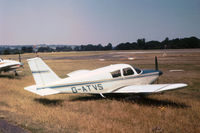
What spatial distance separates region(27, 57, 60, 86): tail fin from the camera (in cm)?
871

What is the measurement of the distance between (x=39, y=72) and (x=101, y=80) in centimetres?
279

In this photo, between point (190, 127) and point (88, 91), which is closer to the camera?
point (190, 127)

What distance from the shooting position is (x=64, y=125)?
6508mm

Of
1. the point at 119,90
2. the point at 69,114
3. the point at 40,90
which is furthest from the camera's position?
the point at 119,90

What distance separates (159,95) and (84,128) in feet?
19.0

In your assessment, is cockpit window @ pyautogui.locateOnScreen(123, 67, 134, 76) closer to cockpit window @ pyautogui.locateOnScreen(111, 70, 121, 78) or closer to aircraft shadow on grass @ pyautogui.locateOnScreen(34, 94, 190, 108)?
cockpit window @ pyautogui.locateOnScreen(111, 70, 121, 78)

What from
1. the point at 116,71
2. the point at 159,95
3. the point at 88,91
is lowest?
the point at 159,95

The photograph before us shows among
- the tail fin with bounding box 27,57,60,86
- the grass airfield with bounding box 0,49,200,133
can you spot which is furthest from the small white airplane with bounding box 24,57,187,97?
the grass airfield with bounding box 0,49,200,133

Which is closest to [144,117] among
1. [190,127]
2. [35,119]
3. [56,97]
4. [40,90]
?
[190,127]

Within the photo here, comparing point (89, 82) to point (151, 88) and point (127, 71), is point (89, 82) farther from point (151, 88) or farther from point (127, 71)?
point (151, 88)

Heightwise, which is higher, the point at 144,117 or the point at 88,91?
the point at 88,91

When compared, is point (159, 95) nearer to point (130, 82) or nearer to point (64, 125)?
point (130, 82)

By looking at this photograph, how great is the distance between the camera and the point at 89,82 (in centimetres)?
895

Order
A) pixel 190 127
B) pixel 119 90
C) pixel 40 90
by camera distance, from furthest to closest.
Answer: pixel 119 90 → pixel 40 90 → pixel 190 127
